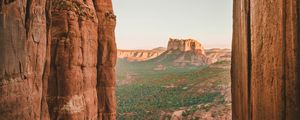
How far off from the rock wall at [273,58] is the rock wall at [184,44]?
15841 centimetres

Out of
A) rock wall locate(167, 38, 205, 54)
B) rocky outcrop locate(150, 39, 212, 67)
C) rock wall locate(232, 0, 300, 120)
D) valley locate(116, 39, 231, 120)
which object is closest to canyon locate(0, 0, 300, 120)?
rock wall locate(232, 0, 300, 120)

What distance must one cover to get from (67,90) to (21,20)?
1020 cm

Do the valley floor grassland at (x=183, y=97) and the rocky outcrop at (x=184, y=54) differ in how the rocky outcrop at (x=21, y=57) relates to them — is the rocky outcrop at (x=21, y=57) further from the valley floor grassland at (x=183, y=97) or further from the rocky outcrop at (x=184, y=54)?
the rocky outcrop at (x=184, y=54)

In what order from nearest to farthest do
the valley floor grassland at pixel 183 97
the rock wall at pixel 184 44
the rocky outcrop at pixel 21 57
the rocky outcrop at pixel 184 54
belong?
the rocky outcrop at pixel 21 57
the valley floor grassland at pixel 183 97
the rocky outcrop at pixel 184 54
the rock wall at pixel 184 44

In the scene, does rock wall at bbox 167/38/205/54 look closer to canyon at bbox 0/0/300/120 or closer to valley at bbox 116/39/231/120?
valley at bbox 116/39/231/120

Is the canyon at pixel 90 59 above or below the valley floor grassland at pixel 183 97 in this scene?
above

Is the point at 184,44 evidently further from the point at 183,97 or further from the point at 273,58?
the point at 273,58

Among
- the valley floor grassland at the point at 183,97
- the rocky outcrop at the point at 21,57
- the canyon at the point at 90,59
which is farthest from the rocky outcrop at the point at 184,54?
the rocky outcrop at the point at 21,57

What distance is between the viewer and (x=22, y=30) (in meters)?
9.81

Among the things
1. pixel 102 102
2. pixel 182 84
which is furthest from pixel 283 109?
pixel 182 84

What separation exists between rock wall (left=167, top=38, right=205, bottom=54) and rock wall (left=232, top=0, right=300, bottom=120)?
520 ft

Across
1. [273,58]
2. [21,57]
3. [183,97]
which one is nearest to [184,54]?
[183,97]

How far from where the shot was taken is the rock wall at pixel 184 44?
163325mm

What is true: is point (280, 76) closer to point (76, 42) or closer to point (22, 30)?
point (22, 30)
